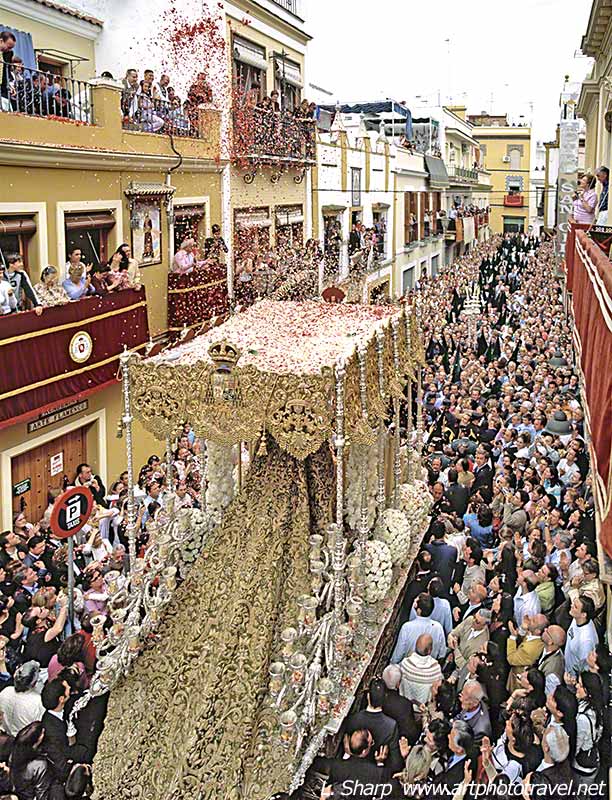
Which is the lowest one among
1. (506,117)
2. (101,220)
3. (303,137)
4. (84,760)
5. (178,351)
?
(84,760)

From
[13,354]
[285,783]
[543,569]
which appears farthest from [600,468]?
[13,354]

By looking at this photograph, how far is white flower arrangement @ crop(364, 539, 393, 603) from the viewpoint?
25.8 ft

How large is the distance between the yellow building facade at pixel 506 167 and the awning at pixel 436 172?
21.2 meters

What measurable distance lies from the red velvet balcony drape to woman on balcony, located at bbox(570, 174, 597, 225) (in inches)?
222

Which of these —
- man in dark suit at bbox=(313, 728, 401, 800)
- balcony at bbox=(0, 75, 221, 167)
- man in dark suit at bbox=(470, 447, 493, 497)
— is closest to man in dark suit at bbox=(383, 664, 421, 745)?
man in dark suit at bbox=(313, 728, 401, 800)

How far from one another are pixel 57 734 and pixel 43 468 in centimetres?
629

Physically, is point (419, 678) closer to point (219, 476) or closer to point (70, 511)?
point (219, 476)

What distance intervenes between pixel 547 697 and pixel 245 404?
10.8ft

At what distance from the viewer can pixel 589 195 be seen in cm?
1506

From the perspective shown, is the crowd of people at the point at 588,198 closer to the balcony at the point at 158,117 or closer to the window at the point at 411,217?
the balcony at the point at 158,117

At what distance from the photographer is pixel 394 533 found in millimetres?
8656

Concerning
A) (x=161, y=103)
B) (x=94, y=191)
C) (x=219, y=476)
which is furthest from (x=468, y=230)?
(x=219, y=476)

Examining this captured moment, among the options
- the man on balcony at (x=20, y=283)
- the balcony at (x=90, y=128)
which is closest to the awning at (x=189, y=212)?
the balcony at (x=90, y=128)

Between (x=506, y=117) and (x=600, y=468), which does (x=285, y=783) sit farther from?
(x=506, y=117)
